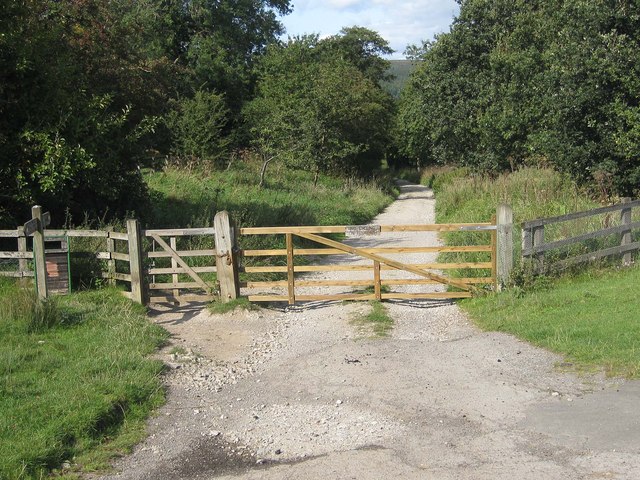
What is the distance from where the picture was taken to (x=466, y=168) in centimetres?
3422

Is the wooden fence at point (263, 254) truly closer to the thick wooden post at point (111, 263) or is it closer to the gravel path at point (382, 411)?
the thick wooden post at point (111, 263)

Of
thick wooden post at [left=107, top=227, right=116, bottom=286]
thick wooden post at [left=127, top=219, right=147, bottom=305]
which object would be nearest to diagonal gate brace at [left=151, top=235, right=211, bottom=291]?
thick wooden post at [left=127, top=219, right=147, bottom=305]

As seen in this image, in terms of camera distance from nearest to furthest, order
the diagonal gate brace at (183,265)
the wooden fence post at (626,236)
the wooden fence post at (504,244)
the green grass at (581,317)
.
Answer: the green grass at (581,317) → the wooden fence post at (504,244) → the diagonal gate brace at (183,265) → the wooden fence post at (626,236)

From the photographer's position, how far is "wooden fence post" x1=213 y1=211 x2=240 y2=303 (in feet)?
36.2

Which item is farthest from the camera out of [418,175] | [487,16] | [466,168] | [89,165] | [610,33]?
[418,175]

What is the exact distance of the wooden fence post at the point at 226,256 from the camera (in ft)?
36.2

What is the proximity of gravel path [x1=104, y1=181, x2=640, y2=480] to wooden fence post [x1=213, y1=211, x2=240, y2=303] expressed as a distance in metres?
1.32

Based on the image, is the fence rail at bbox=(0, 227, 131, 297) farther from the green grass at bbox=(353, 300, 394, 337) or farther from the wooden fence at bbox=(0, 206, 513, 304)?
the green grass at bbox=(353, 300, 394, 337)

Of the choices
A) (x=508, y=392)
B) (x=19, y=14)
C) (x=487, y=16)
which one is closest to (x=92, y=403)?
(x=508, y=392)

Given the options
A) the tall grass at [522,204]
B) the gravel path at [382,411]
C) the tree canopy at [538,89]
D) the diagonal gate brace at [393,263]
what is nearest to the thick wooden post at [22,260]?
the gravel path at [382,411]

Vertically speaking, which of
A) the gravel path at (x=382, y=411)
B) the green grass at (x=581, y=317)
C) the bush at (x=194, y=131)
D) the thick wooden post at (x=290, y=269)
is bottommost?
the gravel path at (x=382, y=411)

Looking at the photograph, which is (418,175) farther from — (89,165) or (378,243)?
(89,165)

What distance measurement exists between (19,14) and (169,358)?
8.53 metres

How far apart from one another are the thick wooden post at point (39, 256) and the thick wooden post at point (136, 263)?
1.41 m
